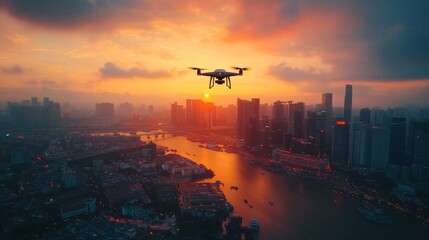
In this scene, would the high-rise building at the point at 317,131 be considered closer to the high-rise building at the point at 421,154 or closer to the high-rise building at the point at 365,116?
the high-rise building at the point at 365,116

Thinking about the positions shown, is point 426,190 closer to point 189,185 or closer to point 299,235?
point 299,235

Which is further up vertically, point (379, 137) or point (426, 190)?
A: point (379, 137)

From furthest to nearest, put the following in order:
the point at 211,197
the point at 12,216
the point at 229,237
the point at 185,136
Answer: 1. the point at 185,136
2. the point at 211,197
3. the point at 12,216
4. the point at 229,237

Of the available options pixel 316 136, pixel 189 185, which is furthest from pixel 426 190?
pixel 189 185

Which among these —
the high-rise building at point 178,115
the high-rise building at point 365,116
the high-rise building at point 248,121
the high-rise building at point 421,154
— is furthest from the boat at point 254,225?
the high-rise building at point 178,115

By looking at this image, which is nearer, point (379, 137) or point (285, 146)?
point (379, 137)

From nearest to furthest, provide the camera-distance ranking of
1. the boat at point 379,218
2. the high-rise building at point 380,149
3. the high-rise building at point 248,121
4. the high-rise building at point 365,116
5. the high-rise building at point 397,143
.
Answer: the boat at point 379,218 → the high-rise building at point 380,149 → the high-rise building at point 397,143 → the high-rise building at point 365,116 → the high-rise building at point 248,121

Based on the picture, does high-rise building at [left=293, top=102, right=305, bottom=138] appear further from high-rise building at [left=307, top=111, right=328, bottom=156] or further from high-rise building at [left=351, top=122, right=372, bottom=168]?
high-rise building at [left=351, top=122, right=372, bottom=168]

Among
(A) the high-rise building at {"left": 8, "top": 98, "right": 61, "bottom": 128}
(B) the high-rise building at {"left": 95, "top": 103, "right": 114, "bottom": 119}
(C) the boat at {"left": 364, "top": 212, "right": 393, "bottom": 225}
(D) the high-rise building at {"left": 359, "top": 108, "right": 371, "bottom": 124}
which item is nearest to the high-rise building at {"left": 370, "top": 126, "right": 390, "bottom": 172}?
(D) the high-rise building at {"left": 359, "top": 108, "right": 371, "bottom": 124}
